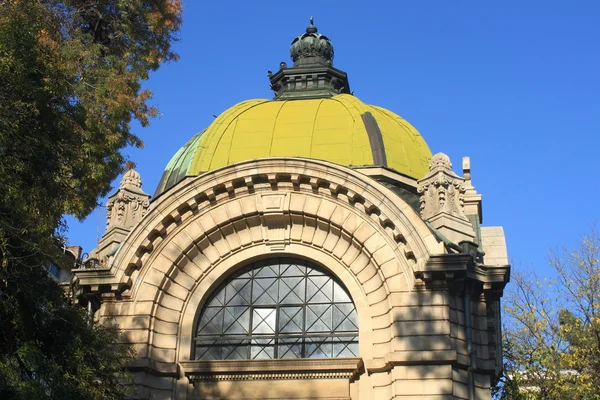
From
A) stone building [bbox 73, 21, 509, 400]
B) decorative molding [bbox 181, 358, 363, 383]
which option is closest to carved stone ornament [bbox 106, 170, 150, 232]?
stone building [bbox 73, 21, 509, 400]

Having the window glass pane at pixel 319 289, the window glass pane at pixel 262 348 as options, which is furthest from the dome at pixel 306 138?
the window glass pane at pixel 262 348

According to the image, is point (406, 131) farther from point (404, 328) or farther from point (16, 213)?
point (16, 213)

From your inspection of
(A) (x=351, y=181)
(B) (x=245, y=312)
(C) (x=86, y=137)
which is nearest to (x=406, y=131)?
(A) (x=351, y=181)

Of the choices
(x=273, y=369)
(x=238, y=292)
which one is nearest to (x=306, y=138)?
(x=238, y=292)

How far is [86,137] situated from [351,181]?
7.69 m

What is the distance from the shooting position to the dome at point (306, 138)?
26250 millimetres

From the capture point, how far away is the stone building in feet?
66.9

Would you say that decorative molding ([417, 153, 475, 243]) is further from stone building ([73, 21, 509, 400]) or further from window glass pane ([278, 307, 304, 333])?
window glass pane ([278, 307, 304, 333])

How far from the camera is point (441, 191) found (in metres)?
22.7

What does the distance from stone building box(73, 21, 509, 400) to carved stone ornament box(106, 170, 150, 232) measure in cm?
4

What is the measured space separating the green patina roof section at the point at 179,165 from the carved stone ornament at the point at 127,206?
3.24m

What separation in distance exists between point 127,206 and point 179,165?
4897 mm

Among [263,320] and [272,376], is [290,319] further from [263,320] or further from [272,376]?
[272,376]

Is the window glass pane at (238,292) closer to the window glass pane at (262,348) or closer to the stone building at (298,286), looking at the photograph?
the stone building at (298,286)
